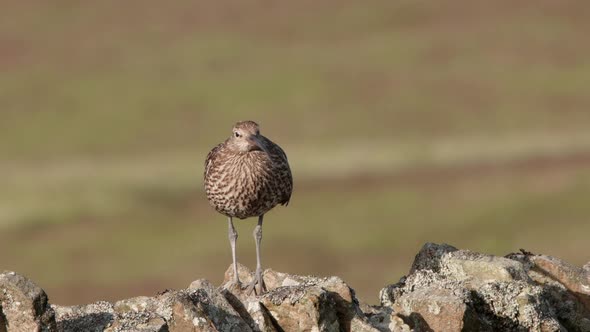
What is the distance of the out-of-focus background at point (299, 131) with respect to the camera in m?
39.1

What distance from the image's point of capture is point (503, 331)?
11.1 m

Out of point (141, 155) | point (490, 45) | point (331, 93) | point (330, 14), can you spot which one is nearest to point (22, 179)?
point (141, 155)

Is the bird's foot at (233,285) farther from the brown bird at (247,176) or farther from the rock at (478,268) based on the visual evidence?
the rock at (478,268)

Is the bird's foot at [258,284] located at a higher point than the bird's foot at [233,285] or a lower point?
higher

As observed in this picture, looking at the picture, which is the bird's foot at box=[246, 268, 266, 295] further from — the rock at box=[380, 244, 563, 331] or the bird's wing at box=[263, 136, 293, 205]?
the bird's wing at box=[263, 136, 293, 205]

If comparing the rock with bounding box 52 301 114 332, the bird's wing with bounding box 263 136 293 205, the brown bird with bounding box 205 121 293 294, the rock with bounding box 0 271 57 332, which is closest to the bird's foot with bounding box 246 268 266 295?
the brown bird with bounding box 205 121 293 294

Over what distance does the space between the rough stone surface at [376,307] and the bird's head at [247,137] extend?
2.90 m

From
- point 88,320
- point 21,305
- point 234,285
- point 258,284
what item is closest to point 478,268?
point 258,284

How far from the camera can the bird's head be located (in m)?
14.8

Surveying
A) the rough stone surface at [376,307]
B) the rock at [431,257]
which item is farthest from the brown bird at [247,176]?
the rock at [431,257]

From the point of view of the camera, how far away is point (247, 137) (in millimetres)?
14891

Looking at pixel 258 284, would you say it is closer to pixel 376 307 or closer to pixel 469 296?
pixel 376 307

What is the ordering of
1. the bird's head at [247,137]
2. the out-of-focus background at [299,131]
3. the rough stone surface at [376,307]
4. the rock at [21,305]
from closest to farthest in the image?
the rock at [21,305] → the rough stone surface at [376,307] → the bird's head at [247,137] → the out-of-focus background at [299,131]

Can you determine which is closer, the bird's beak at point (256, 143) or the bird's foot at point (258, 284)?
the bird's foot at point (258, 284)
